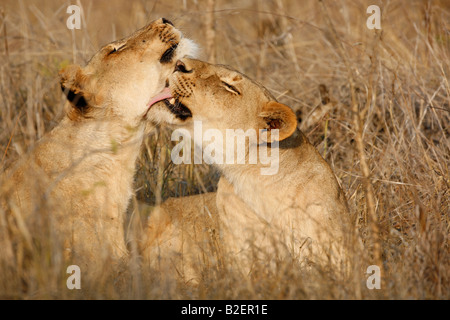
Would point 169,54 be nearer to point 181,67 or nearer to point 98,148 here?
point 181,67

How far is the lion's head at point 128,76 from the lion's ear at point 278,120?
613mm

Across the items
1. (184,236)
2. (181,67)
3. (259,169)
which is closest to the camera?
(259,169)

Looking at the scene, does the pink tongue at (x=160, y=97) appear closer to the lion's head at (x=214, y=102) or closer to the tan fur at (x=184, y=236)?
the lion's head at (x=214, y=102)

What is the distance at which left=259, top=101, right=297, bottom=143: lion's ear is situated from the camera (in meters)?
3.52

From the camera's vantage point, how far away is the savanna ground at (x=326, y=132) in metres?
3.03

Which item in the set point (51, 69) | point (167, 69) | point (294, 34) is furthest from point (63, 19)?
point (167, 69)

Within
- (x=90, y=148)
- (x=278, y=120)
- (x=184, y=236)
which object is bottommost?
(x=184, y=236)

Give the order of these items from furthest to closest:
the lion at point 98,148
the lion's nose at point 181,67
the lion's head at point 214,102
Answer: the lion's nose at point 181,67 < the lion's head at point 214,102 < the lion at point 98,148

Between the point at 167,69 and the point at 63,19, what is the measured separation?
10.4 feet

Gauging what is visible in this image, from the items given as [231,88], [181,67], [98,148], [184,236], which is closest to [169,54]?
[181,67]

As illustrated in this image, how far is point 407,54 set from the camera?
6070 millimetres

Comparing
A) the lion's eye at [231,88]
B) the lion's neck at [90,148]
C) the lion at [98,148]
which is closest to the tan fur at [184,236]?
the lion at [98,148]

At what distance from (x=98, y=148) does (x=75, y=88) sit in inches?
14.5

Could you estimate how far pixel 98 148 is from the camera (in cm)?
364
